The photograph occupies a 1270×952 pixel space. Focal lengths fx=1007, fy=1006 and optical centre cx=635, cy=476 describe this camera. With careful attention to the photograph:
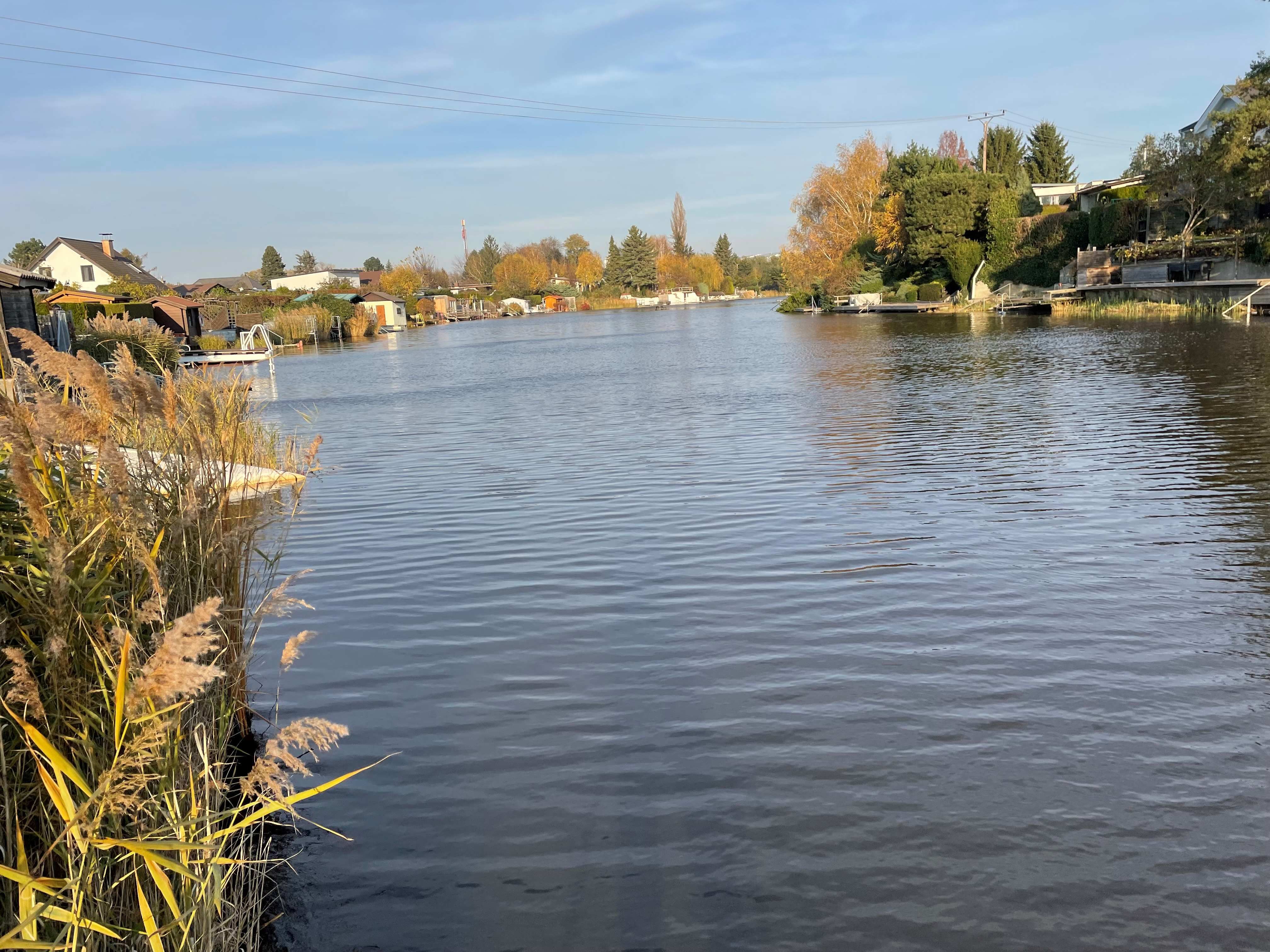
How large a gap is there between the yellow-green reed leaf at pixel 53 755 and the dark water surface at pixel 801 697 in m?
1.75

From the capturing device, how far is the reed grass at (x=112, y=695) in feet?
8.48

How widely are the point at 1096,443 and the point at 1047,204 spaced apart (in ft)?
186

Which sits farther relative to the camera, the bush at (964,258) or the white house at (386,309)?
the white house at (386,309)

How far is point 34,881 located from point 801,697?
441 centimetres

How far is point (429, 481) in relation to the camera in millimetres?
14141

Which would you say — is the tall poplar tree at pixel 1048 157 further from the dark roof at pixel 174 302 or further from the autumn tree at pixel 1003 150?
the dark roof at pixel 174 302

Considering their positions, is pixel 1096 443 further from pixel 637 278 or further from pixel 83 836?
pixel 637 278

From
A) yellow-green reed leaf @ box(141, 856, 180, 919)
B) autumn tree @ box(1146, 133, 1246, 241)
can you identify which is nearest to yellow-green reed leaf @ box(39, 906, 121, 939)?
yellow-green reed leaf @ box(141, 856, 180, 919)

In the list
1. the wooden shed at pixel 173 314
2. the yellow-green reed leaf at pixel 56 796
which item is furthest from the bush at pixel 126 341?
the yellow-green reed leaf at pixel 56 796

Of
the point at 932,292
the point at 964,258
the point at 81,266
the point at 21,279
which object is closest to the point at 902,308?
the point at 932,292

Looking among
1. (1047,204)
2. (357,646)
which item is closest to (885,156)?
(1047,204)

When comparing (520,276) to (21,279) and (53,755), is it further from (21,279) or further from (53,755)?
(53,755)

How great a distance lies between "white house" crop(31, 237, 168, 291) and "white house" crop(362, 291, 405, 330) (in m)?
21.3

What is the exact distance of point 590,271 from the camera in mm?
162625
